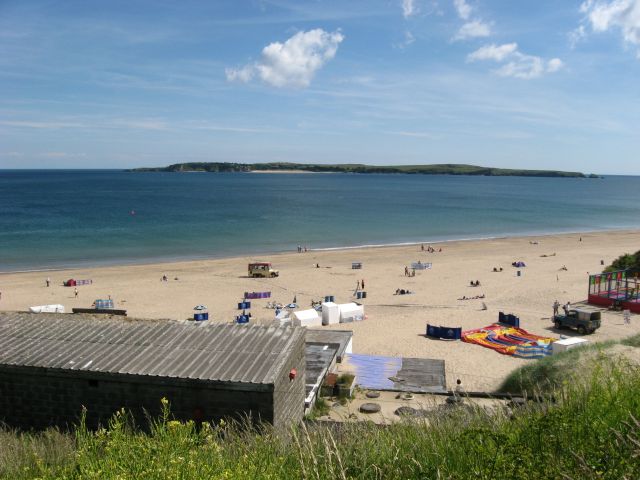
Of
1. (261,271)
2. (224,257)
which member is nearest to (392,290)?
(261,271)

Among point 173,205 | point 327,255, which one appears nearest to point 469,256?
point 327,255

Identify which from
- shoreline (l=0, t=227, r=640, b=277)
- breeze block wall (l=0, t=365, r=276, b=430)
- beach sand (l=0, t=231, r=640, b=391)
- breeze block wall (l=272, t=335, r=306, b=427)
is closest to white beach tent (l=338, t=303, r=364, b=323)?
beach sand (l=0, t=231, r=640, b=391)

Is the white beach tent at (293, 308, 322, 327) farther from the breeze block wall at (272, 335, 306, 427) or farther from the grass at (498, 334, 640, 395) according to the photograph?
the breeze block wall at (272, 335, 306, 427)

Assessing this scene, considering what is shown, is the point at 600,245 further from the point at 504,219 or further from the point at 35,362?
the point at 35,362

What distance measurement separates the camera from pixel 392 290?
3472 cm

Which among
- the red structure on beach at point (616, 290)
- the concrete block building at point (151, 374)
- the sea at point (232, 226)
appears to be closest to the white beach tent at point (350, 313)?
the red structure on beach at point (616, 290)

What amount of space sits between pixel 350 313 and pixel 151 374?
1808 cm

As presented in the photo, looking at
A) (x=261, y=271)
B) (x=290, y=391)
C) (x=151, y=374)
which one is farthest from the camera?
(x=261, y=271)

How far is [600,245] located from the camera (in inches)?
2248

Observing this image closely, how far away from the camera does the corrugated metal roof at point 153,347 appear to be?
8797 millimetres

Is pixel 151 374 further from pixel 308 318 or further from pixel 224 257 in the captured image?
A: pixel 224 257

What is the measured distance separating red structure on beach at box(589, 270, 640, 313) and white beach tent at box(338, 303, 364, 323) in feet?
42.7

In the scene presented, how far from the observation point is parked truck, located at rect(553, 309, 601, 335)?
23531 mm

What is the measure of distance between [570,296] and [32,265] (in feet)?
133
